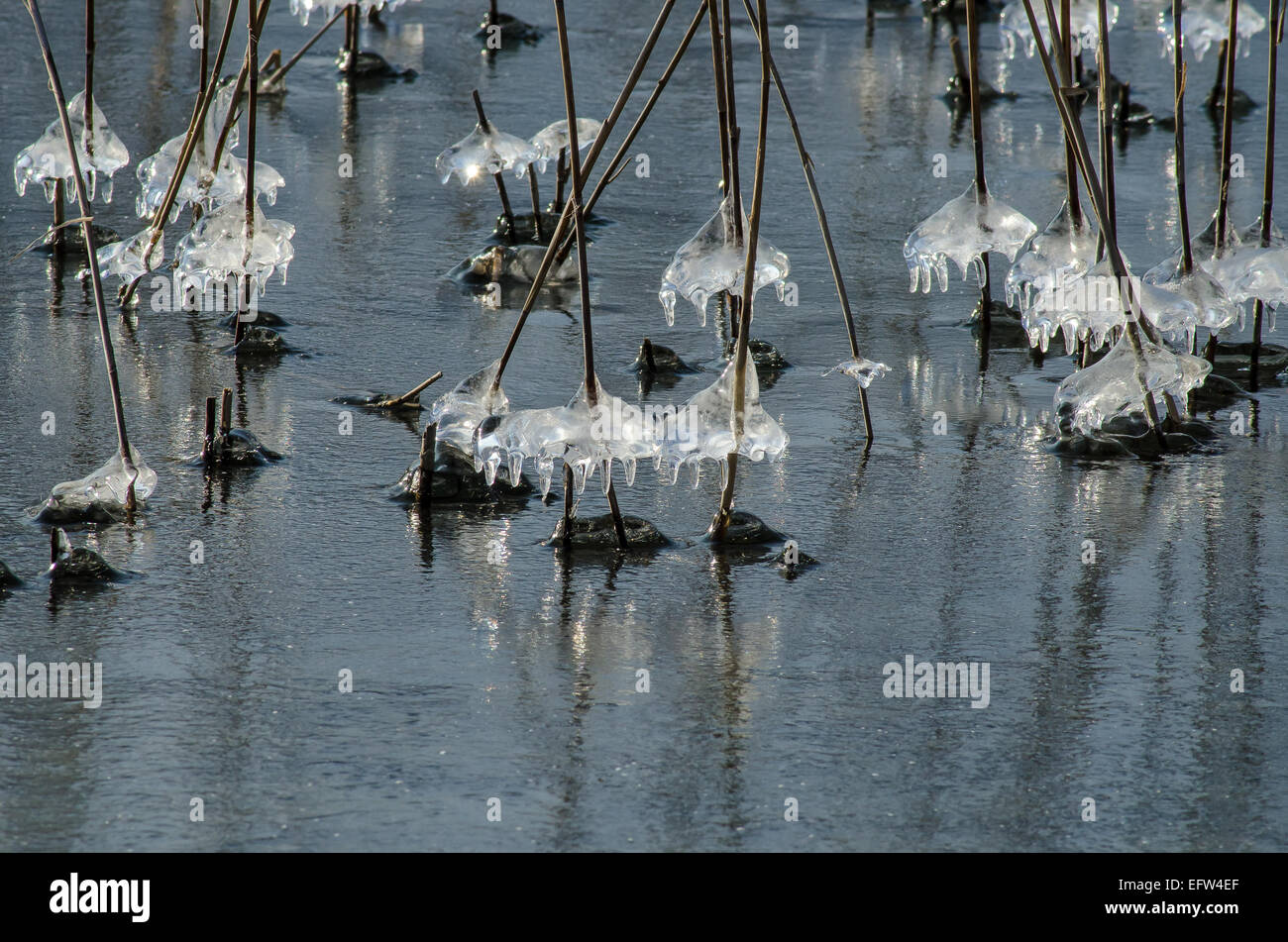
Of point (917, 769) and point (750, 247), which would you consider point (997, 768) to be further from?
point (750, 247)

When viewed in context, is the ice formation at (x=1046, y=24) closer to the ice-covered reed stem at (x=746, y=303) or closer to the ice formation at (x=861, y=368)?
the ice formation at (x=861, y=368)

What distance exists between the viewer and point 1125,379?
198 inches

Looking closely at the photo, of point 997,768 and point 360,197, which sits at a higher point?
point 360,197

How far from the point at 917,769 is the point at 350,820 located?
104 centimetres

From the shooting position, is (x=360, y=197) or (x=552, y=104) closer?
(x=360, y=197)

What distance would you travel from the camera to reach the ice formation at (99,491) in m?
4.52

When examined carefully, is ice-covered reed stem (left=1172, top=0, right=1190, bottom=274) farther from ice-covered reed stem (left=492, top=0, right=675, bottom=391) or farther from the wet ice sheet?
the wet ice sheet

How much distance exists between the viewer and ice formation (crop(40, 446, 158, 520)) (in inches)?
178

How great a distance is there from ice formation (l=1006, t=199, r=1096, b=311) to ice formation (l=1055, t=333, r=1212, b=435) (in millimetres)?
496

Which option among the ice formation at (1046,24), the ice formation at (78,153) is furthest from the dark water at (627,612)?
the ice formation at (1046,24)

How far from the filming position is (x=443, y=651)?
12.8 feet

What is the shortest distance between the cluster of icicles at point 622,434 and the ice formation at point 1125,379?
1.12 metres

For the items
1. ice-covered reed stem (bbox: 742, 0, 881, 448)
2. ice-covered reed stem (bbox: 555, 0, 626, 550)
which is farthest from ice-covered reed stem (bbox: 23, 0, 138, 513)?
ice-covered reed stem (bbox: 742, 0, 881, 448)

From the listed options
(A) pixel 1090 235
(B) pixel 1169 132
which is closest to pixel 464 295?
(A) pixel 1090 235
